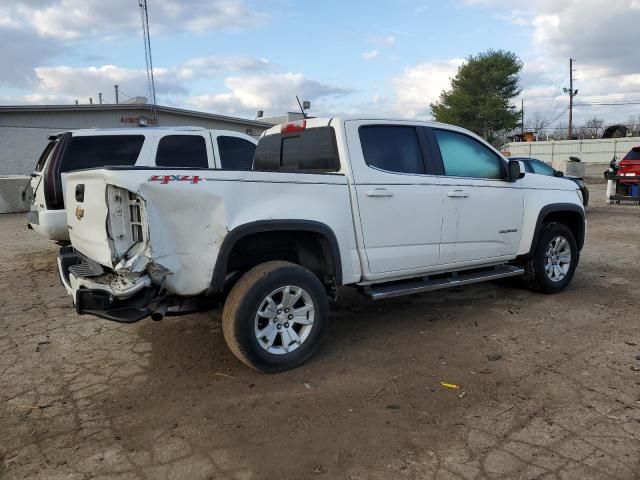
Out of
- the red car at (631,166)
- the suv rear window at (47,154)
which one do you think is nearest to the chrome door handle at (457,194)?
the suv rear window at (47,154)

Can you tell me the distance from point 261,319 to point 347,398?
0.88 meters

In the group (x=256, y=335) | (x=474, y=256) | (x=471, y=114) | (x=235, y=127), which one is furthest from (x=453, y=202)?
(x=471, y=114)

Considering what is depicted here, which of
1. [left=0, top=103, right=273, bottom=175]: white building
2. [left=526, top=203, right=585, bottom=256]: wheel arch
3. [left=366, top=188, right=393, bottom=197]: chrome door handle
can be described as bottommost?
[left=526, top=203, right=585, bottom=256]: wheel arch

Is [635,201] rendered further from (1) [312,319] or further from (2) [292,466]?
A: (2) [292,466]

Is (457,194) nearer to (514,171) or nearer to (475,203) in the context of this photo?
(475,203)

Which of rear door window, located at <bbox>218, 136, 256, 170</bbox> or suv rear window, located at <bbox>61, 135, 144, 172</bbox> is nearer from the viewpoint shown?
suv rear window, located at <bbox>61, 135, 144, 172</bbox>

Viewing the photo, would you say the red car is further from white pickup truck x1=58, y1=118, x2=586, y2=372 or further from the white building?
the white building

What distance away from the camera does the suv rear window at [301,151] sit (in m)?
4.69

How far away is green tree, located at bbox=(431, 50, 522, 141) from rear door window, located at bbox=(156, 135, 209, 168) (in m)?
41.8

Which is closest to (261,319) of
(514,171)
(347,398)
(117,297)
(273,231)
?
(273,231)

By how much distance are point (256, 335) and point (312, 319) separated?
50 centimetres

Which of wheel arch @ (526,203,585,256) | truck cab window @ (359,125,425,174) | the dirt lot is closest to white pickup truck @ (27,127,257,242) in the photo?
the dirt lot

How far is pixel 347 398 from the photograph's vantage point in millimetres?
3682

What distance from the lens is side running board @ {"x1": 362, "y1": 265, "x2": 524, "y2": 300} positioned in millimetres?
4641
